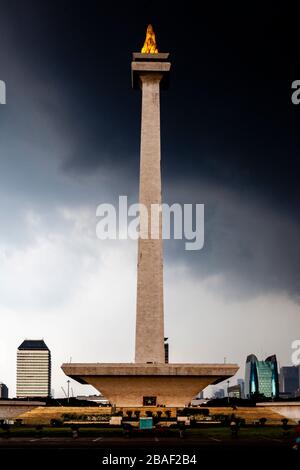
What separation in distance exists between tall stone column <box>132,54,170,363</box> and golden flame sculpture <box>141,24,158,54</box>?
2.91 meters

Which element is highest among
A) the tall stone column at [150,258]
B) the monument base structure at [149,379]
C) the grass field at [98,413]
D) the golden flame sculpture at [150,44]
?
the golden flame sculpture at [150,44]

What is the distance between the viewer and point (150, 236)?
5700cm

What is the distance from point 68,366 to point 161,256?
1275 cm

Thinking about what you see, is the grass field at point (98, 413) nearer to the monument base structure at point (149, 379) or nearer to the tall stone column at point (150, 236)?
the monument base structure at point (149, 379)

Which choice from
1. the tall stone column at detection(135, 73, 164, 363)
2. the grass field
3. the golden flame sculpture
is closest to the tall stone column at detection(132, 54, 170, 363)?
the tall stone column at detection(135, 73, 164, 363)

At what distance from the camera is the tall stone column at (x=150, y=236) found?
181 ft

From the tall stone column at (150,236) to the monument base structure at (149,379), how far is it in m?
2.27

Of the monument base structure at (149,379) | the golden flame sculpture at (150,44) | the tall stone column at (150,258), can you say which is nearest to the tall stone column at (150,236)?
the tall stone column at (150,258)

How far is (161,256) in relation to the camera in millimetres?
56812

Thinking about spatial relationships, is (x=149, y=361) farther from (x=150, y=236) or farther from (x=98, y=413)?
(x=150, y=236)

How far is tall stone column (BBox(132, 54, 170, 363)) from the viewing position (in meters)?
55.1

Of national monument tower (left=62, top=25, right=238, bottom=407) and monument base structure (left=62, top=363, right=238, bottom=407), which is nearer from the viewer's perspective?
monument base structure (left=62, top=363, right=238, bottom=407)

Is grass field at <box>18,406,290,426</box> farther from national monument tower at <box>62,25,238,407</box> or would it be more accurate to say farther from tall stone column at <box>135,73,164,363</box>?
tall stone column at <box>135,73,164,363</box>

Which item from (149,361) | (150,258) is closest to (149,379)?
(149,361)
